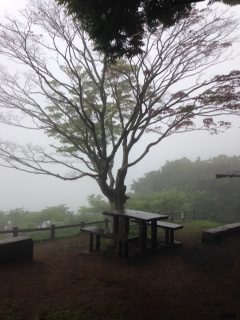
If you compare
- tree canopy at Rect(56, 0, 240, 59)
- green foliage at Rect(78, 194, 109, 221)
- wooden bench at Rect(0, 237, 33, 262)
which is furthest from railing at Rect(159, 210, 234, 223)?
tree canopy at Rect(56, 0, 240, 59)

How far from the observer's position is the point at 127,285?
20.4 feet

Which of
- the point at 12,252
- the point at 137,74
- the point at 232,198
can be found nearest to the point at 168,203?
the point at 232,198

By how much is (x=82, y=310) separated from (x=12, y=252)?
339 cm

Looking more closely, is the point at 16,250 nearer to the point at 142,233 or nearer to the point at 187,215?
the point at 142,233

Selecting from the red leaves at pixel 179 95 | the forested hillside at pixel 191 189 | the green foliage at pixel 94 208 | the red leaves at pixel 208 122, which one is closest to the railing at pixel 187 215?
the forested hillside at pixel 191 189

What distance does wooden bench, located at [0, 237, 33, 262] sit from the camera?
738 centimetres

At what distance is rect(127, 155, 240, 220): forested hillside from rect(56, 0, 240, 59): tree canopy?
633 inches

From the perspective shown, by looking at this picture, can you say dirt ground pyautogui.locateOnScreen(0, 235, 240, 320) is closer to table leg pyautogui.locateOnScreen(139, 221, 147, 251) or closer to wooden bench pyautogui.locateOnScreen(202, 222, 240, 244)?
table leg pyautogui.locateOnScreen(139, 221, 147, 251)

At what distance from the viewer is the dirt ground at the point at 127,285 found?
4.97 metres

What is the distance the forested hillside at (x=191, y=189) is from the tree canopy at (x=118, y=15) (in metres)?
16.1

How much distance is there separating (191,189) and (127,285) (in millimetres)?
22646

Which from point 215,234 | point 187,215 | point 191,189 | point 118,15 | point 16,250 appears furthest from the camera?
point 191,189

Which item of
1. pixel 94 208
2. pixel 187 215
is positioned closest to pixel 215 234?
pixel 187 215

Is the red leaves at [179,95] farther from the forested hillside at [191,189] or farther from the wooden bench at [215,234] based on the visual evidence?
the forested hillside at [191,189]
